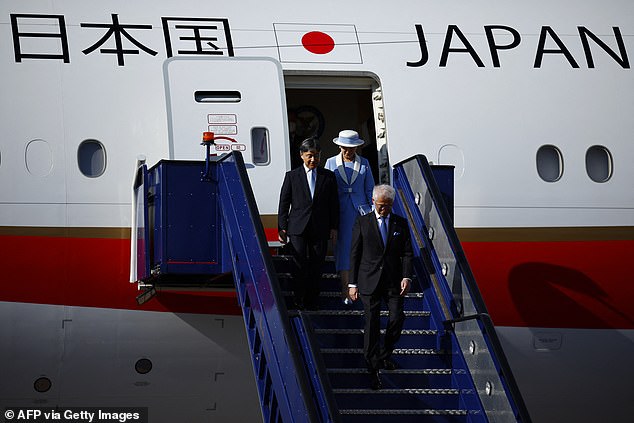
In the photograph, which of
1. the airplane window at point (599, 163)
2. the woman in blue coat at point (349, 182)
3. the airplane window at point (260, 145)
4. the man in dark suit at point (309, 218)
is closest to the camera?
the man in dark suit at point (309, 218)

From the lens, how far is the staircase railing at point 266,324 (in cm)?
712

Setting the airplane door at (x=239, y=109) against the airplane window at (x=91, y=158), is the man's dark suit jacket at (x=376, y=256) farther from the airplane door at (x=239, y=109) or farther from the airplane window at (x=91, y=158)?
the airplane window at (x=91, y=158)

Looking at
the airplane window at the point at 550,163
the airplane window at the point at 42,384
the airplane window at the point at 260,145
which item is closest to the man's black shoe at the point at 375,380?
the airplane window at the point at 260,145

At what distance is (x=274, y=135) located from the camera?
10.0m

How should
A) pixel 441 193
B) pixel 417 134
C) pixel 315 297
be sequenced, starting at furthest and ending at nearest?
pixel 417 134 < pixel 441 193 < pixel 315 297

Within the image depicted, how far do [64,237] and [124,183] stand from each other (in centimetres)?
79

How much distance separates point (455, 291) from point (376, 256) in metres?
0.92

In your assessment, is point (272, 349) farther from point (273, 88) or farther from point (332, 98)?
point (332, 98)

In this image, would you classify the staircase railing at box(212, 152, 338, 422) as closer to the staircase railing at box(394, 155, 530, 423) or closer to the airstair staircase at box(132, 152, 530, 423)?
the airstair staircase at box(132, 152, 530, 423)

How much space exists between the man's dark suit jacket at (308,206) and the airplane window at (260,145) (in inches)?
41.2

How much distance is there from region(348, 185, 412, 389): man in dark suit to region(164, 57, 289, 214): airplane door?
6.13 feet

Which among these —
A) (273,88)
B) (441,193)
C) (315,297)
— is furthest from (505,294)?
(273,88)

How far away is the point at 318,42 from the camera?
10.4 metres

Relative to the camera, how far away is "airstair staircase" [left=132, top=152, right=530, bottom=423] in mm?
7484
